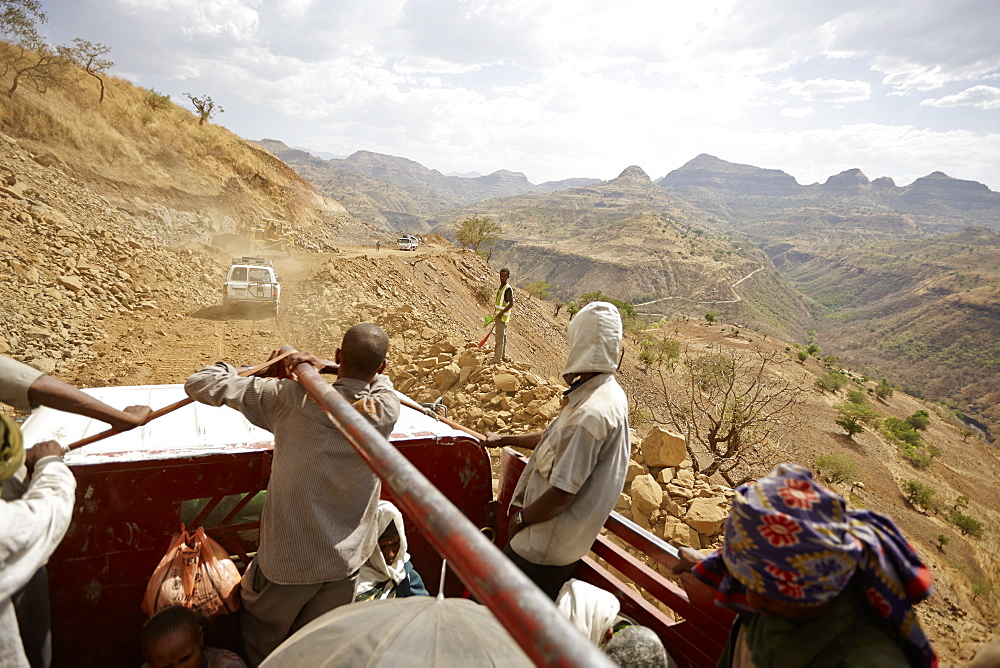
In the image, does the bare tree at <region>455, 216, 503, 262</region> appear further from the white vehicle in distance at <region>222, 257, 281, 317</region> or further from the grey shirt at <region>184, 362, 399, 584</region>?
the grey shirt at <region>184, 362, 399, 584</region>

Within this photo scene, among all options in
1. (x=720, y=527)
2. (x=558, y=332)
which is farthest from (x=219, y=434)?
(x=558, y=332)

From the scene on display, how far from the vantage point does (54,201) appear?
13500 mm

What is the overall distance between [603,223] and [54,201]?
394 ft

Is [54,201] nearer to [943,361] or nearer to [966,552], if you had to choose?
[966,552]

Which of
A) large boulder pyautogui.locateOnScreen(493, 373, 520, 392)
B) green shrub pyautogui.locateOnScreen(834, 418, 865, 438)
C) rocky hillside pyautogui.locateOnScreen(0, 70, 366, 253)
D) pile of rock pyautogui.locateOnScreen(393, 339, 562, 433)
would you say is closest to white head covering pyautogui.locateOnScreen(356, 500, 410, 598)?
pile of rock pyautogui.locateOnScreen(393, 339, 562, 433)

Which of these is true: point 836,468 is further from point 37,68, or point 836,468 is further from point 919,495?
point 37,68

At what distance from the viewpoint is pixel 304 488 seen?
1.85 m

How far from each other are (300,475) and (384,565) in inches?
30.7

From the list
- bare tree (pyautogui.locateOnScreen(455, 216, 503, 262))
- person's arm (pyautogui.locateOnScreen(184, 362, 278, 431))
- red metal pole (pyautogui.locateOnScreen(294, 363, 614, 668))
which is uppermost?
bare tree (pyautogui.locateOnScreen(455, 216, 503, 262))

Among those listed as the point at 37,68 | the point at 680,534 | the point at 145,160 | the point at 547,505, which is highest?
the point at 37,68

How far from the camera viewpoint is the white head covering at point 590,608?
195 cm

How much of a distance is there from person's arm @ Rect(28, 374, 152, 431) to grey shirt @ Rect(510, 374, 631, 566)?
161cm

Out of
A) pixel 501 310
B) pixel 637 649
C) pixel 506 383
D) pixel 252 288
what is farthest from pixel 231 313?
pixel 637 649

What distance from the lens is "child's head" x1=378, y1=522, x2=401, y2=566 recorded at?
246cm
